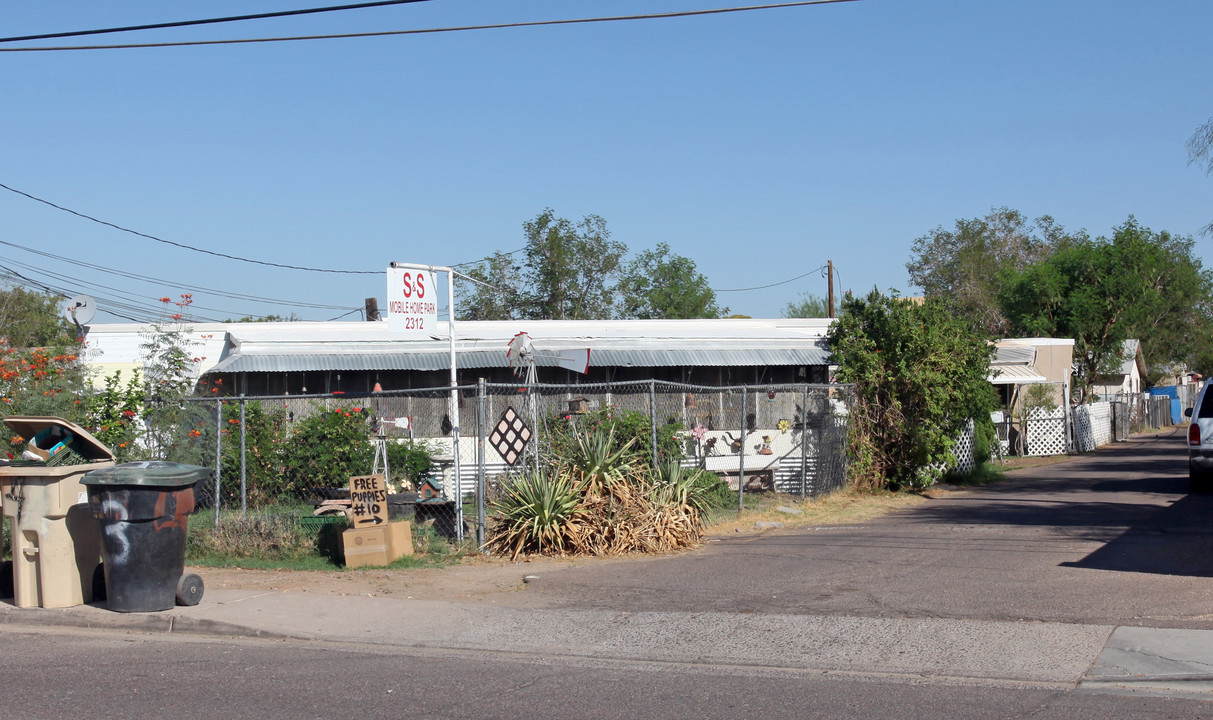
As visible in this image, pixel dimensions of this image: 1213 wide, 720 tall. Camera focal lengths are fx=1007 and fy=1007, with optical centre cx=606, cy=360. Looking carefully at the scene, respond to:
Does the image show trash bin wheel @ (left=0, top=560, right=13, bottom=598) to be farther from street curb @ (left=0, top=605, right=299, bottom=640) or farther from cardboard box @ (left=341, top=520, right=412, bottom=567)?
cardboard box @ (left=341, top=520, right=412, bottom=567)

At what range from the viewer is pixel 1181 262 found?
50.3 m

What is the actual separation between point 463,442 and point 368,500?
594cm

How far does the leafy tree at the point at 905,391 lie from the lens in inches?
693

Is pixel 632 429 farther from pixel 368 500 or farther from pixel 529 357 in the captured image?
pixel 368 500

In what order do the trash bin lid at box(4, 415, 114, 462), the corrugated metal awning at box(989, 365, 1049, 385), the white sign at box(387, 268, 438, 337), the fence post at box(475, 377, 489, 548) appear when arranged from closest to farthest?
the trash bin lid at box(4, 415, 114, 462) → the fence post at box(475, 377, 489, 548) → the white sign at box(387, 268, 438, 337) → the corrugated metal awning at box(989, 365, 1049, 385)

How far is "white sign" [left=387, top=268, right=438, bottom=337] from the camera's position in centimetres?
1424

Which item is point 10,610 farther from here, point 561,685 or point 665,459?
point 665,459

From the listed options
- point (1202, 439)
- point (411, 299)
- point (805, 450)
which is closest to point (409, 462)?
point (411, 299)

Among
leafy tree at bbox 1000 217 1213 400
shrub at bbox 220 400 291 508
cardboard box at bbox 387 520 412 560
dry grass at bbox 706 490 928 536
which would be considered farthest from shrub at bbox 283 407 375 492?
leafy tree at bbox 1000 217 1213 400

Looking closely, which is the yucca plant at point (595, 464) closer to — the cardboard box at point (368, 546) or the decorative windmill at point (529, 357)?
the cardboard box at point (368, 546)

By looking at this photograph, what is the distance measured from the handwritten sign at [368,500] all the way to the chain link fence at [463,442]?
2.75 ft

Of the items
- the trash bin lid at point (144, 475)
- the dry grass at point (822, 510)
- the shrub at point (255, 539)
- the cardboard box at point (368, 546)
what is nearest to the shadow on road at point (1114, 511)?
the dry grass at point (822, 510)

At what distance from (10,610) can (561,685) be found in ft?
17.3

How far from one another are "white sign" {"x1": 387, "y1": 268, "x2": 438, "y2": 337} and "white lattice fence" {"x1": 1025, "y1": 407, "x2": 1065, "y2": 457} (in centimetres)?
2039
